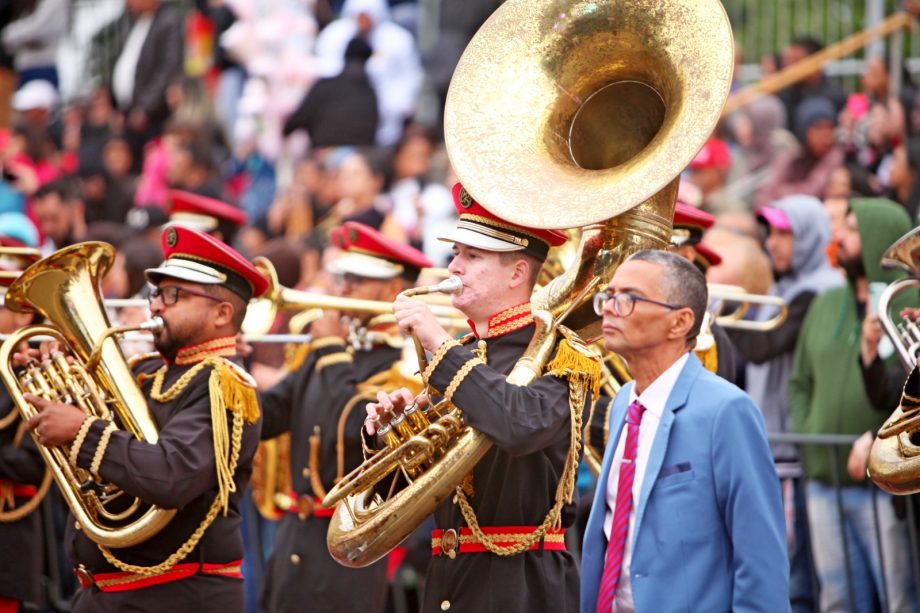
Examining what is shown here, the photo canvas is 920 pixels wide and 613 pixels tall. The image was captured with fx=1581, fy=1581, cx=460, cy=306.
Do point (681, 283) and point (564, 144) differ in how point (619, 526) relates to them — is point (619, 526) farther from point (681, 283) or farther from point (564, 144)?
point (564, 144)

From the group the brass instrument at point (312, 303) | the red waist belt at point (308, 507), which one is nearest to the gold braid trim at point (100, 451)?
the brass instrument at point (312, 303)

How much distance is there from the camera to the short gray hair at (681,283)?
4969 millimetres

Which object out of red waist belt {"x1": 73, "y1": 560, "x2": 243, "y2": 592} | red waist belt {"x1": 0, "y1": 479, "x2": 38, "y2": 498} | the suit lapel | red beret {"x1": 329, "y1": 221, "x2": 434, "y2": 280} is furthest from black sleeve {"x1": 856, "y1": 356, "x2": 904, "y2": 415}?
red waist belt {"x1": 0, "y1": 479, "x2": 38, "y2": 498}

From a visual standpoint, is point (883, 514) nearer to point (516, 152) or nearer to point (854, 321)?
point (854, 321)

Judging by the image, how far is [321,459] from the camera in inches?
324

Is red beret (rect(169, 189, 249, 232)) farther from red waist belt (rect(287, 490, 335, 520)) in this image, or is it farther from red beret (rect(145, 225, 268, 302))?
red beret (rect(145, 225, 268, 302))

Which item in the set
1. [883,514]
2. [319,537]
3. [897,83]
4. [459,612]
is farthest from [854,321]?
[897,83]

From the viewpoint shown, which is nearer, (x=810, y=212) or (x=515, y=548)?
(x=515, y=548)

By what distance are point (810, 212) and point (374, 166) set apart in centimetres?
495

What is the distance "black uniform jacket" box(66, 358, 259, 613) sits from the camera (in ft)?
20.4

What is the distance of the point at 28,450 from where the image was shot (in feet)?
25.8

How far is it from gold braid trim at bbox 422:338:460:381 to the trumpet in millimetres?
2893

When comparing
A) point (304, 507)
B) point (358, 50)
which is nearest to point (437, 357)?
point (304, 507)

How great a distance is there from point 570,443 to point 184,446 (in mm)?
1599
